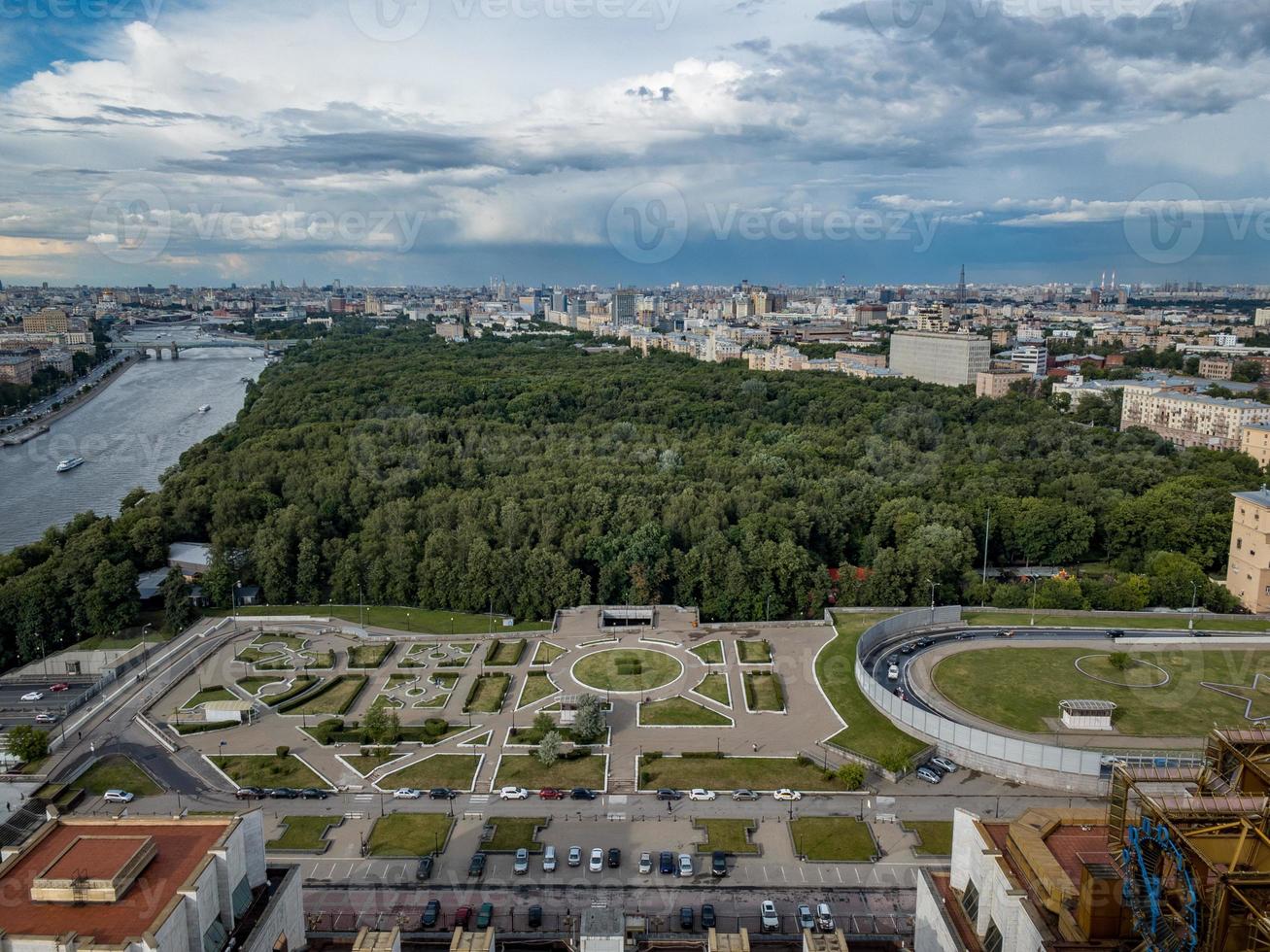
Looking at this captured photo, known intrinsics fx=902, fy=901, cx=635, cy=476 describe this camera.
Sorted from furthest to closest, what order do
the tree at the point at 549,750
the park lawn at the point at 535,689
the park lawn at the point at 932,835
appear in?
1. the park lawn at the point at 535,689
2. the tree at the point at 549,750
3. the park lawn at the point at 932,835

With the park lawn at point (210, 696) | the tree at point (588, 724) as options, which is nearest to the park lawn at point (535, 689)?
the tree at point (588, 724)

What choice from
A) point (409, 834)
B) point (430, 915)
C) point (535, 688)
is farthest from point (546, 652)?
point (430, 915)

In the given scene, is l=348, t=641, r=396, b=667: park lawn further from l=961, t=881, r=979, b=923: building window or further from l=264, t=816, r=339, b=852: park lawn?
l=961, t=881, r=979, b=923: building window

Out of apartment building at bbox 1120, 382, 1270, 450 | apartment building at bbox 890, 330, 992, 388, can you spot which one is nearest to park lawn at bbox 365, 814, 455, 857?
apartment building at bbox 1120, 382, 1270, 450

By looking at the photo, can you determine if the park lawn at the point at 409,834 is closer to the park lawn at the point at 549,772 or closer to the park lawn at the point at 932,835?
the park lawn at the point at 549,772

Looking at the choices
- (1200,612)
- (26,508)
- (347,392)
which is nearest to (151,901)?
(1200,612)

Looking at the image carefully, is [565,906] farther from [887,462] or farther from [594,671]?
[887,462]

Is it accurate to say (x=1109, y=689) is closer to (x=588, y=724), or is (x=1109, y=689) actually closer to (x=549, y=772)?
(x=588, y=724)
